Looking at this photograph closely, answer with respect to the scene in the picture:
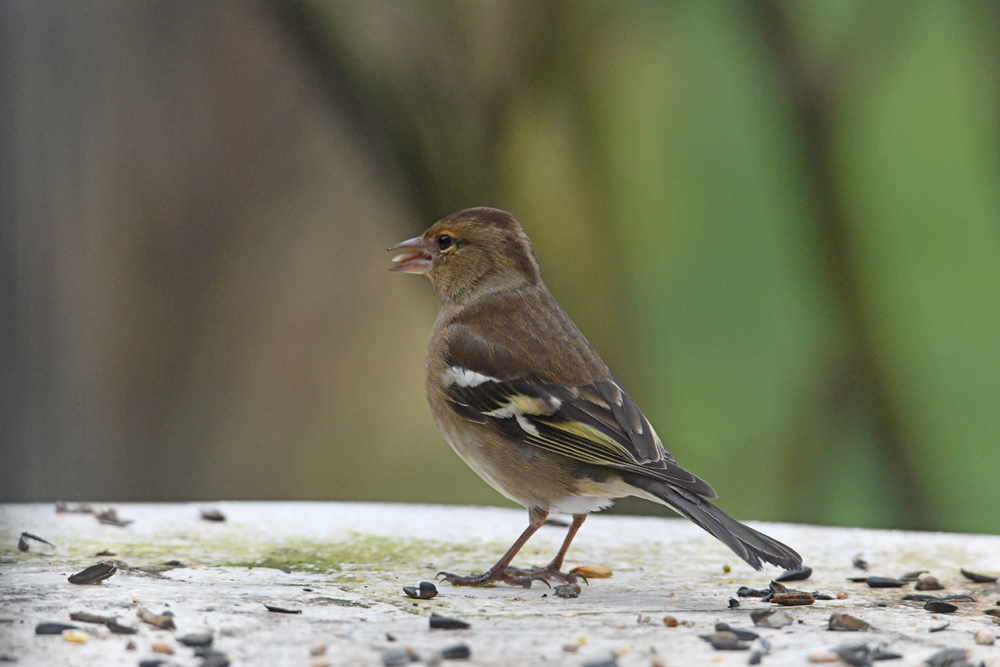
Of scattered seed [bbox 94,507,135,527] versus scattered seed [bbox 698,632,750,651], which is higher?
scattered seed [bbox 94,507,135,527]

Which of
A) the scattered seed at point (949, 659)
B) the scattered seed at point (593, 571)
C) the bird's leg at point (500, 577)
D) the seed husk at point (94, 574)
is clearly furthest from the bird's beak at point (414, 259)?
the scattered seed at point (949, 659)

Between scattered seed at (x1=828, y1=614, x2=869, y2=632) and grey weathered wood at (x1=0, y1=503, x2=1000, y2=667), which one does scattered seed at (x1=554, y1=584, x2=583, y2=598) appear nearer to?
grey weathered wood at (x1=0, y1=503, x2=1000, y2=667)

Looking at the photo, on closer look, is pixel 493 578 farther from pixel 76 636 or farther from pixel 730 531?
pixel 76 636

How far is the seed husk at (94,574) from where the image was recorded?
283 centimetres

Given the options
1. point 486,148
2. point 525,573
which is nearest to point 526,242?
point 525,573

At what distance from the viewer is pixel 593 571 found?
338cm

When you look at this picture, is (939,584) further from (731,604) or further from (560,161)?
(560,161)

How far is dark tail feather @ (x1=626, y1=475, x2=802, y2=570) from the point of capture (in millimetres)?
2756

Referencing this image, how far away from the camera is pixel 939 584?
3242mm

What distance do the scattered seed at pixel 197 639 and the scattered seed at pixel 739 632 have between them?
3.81ft

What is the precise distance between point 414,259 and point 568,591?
1.59 meters

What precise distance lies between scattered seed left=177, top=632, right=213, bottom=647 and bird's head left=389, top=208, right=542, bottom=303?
1.95 metres

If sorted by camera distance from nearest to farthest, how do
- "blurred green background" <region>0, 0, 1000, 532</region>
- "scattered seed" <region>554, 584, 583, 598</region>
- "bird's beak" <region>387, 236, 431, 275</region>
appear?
"scattered seed" <region>554, 584, 583, 598</region> < "bird's beak" <region>387, 236, 431, 275</region> < "blurred green background" <region>0, 0, 1000, 532</region>

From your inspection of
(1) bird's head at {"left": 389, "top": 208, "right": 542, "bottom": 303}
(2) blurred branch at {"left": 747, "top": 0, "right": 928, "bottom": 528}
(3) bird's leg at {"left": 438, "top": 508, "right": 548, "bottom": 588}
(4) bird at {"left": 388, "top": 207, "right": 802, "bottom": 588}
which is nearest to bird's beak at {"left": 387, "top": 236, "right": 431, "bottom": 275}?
(1) bird's head at {"left": 389, "top": 208, "right": 542, "bottom": 303}
